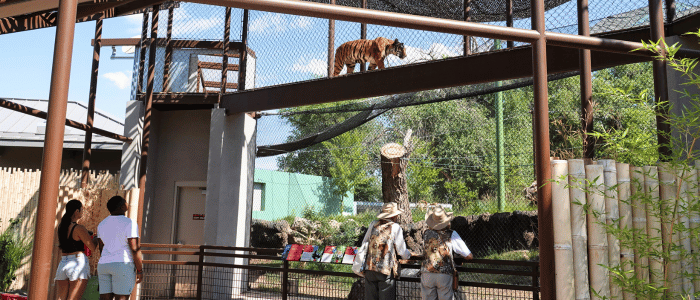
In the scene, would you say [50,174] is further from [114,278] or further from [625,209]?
[114,278]

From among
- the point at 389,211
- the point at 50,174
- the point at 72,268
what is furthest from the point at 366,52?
the point at 50,174

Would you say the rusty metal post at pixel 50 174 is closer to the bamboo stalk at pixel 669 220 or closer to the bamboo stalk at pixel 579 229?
the bamboo stalk at pixel 579 229

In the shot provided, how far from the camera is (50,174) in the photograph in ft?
7.36

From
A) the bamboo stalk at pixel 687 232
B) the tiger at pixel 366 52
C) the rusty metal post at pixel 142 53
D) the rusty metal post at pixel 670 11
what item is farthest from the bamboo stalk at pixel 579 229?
the rusty metal post at pixel 142 53

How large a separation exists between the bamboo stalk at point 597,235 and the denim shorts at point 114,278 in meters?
4.09

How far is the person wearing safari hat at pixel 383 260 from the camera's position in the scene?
519cm

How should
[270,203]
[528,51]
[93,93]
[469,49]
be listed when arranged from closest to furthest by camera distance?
[528,51]
[469,49]
[93,93]
[270,203]

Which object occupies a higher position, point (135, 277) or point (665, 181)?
point (665, 181)

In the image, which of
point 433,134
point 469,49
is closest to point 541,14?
point 469,49

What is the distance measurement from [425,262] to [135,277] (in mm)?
2842

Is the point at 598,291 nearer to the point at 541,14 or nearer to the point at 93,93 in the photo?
the point at 541,14

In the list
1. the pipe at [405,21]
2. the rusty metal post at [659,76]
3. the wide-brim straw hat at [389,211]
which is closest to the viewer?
the pipe at [405,21]

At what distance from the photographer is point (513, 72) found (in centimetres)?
620

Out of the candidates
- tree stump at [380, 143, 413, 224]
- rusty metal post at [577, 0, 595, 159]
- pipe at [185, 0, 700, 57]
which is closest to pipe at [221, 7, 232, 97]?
tree stump at [380, 143, 413, 224]
